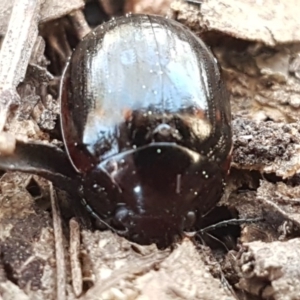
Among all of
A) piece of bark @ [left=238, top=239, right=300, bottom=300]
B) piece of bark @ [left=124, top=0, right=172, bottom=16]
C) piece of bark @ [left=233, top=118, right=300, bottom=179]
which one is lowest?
piece of bark @ [left=238, top=239, right=300, bottom=300]

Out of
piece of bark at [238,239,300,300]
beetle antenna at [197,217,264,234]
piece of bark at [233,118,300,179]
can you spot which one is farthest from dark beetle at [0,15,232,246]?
piece of bark at [238,239,300,300]

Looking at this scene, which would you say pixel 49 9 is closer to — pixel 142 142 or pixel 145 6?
pixel 145 6

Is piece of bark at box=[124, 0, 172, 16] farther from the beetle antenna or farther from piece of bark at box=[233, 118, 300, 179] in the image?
the beetle antenna

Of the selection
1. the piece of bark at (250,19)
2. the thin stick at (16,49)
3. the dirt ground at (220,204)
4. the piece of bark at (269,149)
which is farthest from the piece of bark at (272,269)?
the piece of bark at (250,19)

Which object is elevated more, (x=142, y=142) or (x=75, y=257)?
(x=142, y=142)

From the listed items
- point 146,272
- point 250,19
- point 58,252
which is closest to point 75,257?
point 58,252

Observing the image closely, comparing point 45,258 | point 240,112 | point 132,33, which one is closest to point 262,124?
point 240,112
